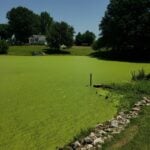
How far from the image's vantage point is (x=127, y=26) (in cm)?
4388

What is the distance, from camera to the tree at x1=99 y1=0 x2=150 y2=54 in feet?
142

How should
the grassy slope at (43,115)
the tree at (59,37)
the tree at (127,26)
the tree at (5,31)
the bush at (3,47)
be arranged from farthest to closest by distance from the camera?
the tree at (5,31) → the tree at (59,37) → the bush at (3,47) → the tree at (127,26) → the grassy slope at (43,115)

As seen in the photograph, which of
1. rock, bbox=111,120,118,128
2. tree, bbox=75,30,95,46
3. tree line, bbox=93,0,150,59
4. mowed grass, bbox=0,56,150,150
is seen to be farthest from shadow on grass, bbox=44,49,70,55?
rock, bbox=111,120,118,128

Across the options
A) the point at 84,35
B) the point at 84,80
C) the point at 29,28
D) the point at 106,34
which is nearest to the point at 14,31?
the point at 29,28

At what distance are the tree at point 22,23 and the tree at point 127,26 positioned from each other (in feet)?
125

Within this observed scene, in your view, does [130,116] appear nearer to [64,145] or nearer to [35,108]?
[64,145]

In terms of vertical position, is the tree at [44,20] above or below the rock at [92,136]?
above

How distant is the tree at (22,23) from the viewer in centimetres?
8306

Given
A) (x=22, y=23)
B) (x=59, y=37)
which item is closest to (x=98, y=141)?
(x=59, y=37)

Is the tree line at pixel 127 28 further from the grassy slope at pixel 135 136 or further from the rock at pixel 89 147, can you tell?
the rock at pixel 89 147

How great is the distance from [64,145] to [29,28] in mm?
75219

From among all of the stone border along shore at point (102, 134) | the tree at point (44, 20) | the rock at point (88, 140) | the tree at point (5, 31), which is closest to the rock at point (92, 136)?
the stone border along shore at point (102, 134)

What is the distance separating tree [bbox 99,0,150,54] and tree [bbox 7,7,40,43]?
38131 millimetres

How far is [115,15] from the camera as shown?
1812 inches
